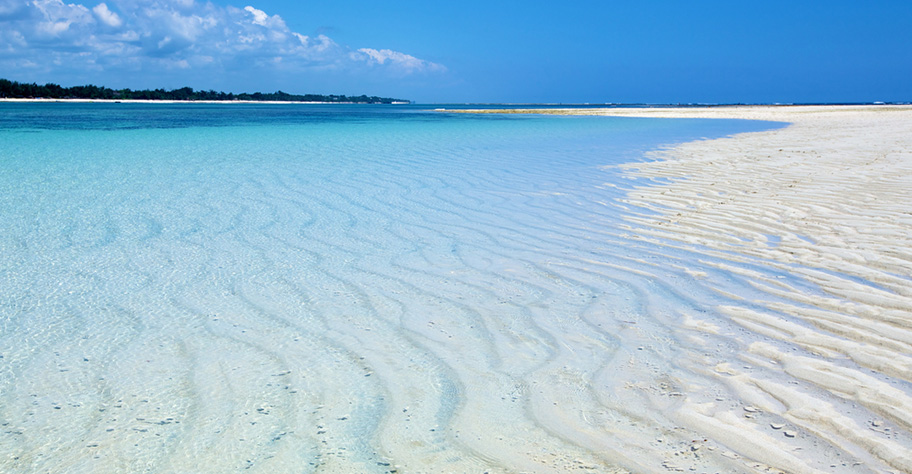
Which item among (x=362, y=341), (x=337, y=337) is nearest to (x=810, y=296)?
(x=362, y=341)

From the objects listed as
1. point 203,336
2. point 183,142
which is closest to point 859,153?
point 203,336

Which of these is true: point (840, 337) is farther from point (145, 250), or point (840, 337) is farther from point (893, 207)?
point (145, 250)

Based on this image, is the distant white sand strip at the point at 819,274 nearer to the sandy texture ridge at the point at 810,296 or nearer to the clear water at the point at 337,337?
the sandy texture ridge at the point at 810,296

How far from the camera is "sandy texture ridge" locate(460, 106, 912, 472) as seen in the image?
2.36m

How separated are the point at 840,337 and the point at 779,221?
3.18 m

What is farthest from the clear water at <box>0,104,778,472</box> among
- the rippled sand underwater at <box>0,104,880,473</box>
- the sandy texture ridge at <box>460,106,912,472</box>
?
the sandy texture ridge at <box>460,106,912,472</box>

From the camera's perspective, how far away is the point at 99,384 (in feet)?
9.07

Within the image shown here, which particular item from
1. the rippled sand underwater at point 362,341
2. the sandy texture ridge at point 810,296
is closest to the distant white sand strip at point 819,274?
the sandy texture ridge at point 810,296

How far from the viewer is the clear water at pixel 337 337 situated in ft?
7.55

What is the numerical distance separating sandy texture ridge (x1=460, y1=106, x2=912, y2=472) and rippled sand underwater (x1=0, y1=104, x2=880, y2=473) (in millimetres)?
74

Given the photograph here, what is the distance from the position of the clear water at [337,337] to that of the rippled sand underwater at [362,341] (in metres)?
0.01

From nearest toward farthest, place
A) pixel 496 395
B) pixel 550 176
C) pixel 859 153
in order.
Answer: pixel 496 395 < pixel 550 176 < pixel 859 153

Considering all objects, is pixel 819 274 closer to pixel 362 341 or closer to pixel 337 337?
pixel 362 341

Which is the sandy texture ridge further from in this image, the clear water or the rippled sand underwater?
the clear water
